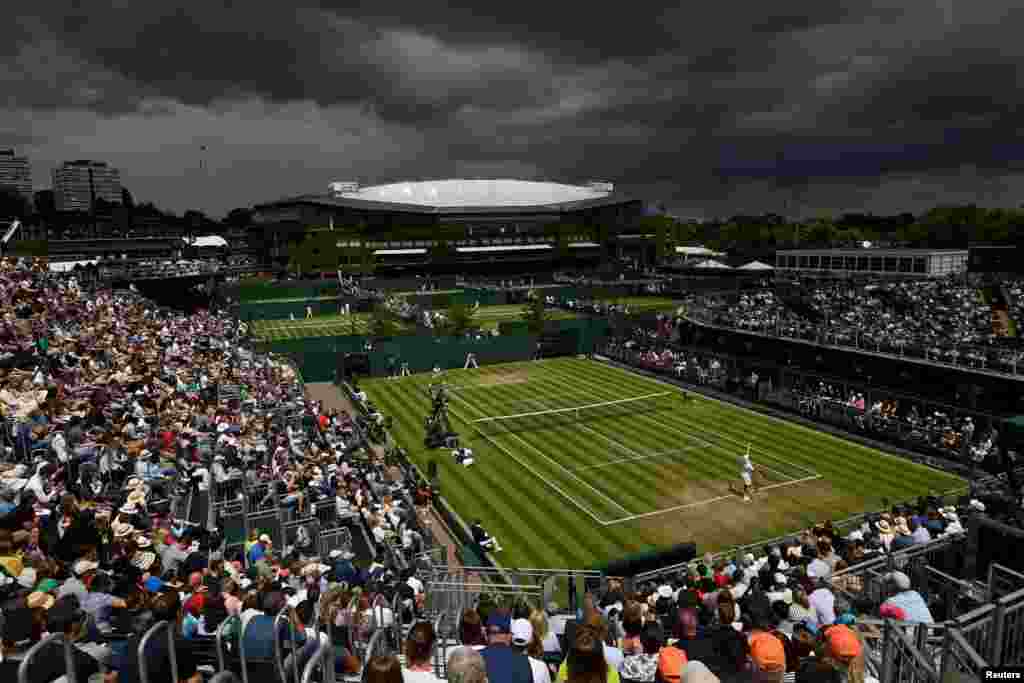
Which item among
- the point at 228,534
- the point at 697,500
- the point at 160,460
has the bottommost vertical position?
the point at 697,500

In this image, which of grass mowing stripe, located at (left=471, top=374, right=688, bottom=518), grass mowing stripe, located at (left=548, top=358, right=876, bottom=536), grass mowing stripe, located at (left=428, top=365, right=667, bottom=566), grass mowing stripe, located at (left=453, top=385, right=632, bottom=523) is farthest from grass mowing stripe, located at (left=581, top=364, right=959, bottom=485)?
grass mowing stripe, located at (left=428, top=365, right=667, bottom=566)

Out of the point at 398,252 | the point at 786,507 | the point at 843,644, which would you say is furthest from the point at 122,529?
the point at 398,252

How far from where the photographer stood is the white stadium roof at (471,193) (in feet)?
468

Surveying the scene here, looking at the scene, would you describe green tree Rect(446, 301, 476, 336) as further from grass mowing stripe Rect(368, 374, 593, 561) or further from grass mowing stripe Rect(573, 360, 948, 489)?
grass mowing stripe Rect(573, 360, 948, 489)

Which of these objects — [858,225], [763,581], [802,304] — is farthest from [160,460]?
[858,225]

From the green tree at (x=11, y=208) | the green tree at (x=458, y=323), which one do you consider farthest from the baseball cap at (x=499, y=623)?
the green tree at (x=11, y=208)

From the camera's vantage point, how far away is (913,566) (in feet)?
35.3

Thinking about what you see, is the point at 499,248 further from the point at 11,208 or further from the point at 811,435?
the point at 11,208

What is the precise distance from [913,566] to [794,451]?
16.6 metres

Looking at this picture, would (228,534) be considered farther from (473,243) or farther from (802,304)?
(473,243)

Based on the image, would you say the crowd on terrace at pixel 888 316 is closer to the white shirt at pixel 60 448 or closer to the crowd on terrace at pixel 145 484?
the crowd on terrace at pixel 145 484

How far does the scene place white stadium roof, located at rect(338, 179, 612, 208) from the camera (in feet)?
468

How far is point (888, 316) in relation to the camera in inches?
1713

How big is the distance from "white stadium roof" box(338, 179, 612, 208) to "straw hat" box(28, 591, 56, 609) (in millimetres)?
133990
